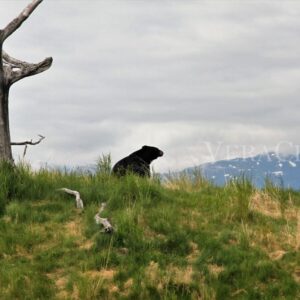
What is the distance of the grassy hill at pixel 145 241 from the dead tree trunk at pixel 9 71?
38.0 inches

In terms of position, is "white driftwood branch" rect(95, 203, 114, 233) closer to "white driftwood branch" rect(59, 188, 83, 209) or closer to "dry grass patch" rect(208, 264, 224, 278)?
"white driftwood branch" rect(59, 188, 83, 209)

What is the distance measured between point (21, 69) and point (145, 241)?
6.73 metres

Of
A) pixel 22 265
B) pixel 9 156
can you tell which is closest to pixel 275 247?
pixel 22 265

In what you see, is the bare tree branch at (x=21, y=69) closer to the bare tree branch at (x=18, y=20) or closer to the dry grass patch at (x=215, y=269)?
the bare tree branch at (x=18, y=20)

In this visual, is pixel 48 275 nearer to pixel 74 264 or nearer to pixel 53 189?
pixel 74 264

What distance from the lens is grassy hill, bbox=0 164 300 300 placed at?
885 centimetres

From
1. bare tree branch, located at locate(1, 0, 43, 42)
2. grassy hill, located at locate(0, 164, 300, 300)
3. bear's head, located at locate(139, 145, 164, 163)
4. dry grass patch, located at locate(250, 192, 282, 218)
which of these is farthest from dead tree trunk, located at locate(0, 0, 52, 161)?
dry grass patch, located at locate(250, 192, 282, 218)

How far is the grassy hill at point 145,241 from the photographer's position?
29.0 ft

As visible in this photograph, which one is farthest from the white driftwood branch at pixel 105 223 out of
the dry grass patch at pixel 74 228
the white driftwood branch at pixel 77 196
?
the white driftwood branch at pixel 77 196

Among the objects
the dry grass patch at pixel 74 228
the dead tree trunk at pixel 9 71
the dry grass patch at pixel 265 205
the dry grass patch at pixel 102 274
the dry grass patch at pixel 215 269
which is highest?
the dead tree trunk at pixel 9 71

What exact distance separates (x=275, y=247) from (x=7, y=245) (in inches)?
186

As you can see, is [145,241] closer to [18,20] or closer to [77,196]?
[77,196]

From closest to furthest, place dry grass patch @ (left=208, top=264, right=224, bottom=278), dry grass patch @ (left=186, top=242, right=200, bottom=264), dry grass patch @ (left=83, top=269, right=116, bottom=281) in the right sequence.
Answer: dry grass patch @ (left=83, top=269, right=116, bottom=281) → dry grass patch @ (left=208, top=264, right=224, bottom=278) → dry grass patch @ (left=186, top=242, right=200, bottom=264)

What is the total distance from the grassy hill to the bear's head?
5067 millimetres
